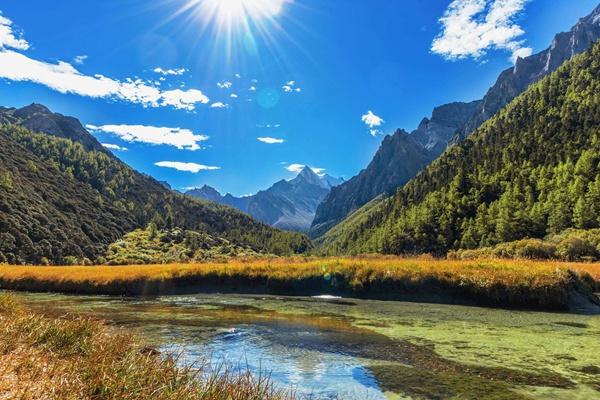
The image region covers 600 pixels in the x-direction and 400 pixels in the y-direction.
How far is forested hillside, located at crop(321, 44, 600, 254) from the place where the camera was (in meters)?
115

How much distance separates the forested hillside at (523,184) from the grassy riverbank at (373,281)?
82.6 metres

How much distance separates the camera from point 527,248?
56469mm

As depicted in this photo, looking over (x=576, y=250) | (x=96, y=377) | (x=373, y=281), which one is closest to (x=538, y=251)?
(x=576, y=250)

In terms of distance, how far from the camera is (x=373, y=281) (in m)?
35.4

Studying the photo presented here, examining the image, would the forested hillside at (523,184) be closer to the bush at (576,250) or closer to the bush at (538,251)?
the bush at (576,250)

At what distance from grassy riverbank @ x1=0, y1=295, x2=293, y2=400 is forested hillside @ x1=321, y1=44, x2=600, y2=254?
4393 inches

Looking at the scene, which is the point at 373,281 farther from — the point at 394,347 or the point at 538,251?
the point at 538,251

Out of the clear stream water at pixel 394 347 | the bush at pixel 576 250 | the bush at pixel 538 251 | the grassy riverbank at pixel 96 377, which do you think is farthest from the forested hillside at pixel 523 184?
the grassy riverbank at pixel 96 377

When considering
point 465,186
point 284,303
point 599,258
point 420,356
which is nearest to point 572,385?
point 420,356

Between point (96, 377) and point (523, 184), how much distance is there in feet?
493

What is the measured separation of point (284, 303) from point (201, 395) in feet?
83.7

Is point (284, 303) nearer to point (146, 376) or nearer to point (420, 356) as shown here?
point (420, 356)

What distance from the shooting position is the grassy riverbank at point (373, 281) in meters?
29.0

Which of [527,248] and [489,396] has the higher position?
[527,248]
